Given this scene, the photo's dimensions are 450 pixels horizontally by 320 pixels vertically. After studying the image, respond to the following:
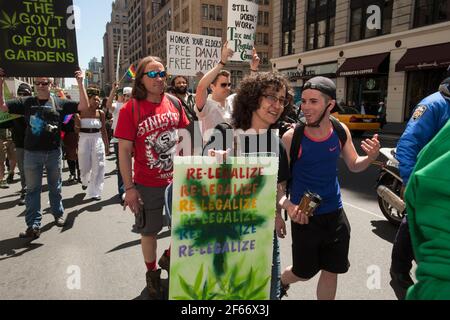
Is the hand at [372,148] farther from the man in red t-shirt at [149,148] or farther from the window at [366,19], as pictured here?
the window at [366,19]

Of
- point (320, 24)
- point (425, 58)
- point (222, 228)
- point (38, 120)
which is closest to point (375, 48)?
point (425, 58)

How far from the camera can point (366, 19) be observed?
25.0 metres

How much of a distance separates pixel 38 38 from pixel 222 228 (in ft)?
12.4

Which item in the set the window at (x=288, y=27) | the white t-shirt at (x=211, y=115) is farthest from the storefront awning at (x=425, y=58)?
the white t-shirt at (x=211, y=115)

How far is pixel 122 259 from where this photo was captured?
418cm

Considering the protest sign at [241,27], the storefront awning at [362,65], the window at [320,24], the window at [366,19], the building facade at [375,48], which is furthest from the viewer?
the window at [320,24]

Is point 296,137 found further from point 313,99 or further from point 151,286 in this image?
point 151,286

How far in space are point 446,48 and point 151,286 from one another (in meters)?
21.0

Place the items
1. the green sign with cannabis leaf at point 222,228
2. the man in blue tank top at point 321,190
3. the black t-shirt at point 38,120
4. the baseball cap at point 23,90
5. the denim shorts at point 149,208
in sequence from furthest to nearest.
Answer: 1. the baseball cap at point 23,90
2. the black t-shirt at point 38,120
3. the denim shorts at point 149,208
4. the man in blue tank top at point 321,190
5. the green sign with cannabis leaf at point 222,228

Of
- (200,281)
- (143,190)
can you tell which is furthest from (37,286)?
(200,281)

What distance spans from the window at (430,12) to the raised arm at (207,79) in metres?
20.4

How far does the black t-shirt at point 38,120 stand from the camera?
4.71 metres

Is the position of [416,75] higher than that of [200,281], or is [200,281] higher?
[416,75]

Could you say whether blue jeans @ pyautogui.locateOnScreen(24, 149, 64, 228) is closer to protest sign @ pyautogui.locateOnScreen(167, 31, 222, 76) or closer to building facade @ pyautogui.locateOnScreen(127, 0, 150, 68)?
protest sign @ pyautogui.locateOnScreen(167, 31, 222, 76)
